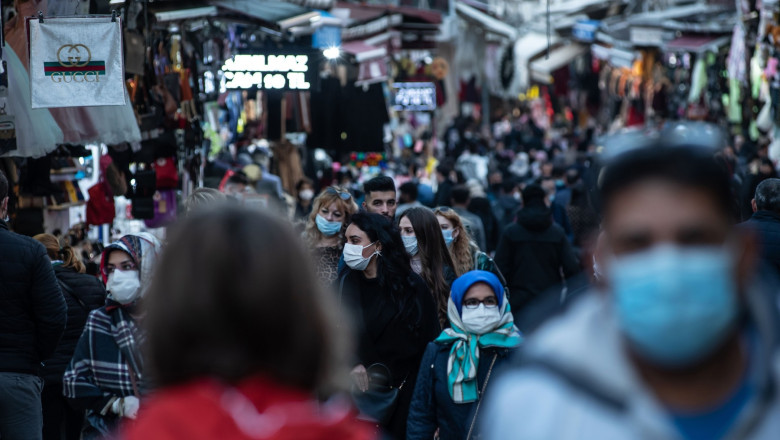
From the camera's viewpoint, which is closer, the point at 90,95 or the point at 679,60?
the point at 90,95

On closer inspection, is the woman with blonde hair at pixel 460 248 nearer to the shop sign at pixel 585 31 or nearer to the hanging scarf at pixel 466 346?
the hanging scarf at pixel 466 346

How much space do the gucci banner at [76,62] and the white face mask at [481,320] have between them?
3461mm

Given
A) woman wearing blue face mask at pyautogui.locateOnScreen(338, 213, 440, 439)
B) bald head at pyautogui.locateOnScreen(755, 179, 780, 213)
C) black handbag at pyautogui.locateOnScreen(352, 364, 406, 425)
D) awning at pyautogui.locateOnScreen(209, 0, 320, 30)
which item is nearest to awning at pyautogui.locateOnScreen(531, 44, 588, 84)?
awning at pyautogui.locateOnScreen(209, 0, 320, 30)

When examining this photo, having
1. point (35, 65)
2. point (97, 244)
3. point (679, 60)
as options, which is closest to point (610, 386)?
point (35, 65)

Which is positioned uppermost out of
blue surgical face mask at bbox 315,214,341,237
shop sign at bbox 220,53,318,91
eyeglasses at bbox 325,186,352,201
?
shop sign at bbox 220,53,318,91

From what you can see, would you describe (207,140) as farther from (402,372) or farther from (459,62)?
(459,62)

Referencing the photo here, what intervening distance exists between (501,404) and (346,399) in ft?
1.47

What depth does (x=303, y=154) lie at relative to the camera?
20.4 meters

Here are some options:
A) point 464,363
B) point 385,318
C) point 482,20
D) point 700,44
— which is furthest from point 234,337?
point 482,20

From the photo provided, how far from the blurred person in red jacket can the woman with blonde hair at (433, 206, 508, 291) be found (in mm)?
5872

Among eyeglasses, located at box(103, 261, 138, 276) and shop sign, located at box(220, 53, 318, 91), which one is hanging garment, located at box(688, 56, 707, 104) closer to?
shop sign, located at box(220, 53, 318, 91)

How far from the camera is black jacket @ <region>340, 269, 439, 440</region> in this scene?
22.0 ft

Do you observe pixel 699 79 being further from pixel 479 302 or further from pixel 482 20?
pixel 479 302

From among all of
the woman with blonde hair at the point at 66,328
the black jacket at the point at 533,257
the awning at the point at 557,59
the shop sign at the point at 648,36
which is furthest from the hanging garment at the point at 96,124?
the awning at the point at 557,59
